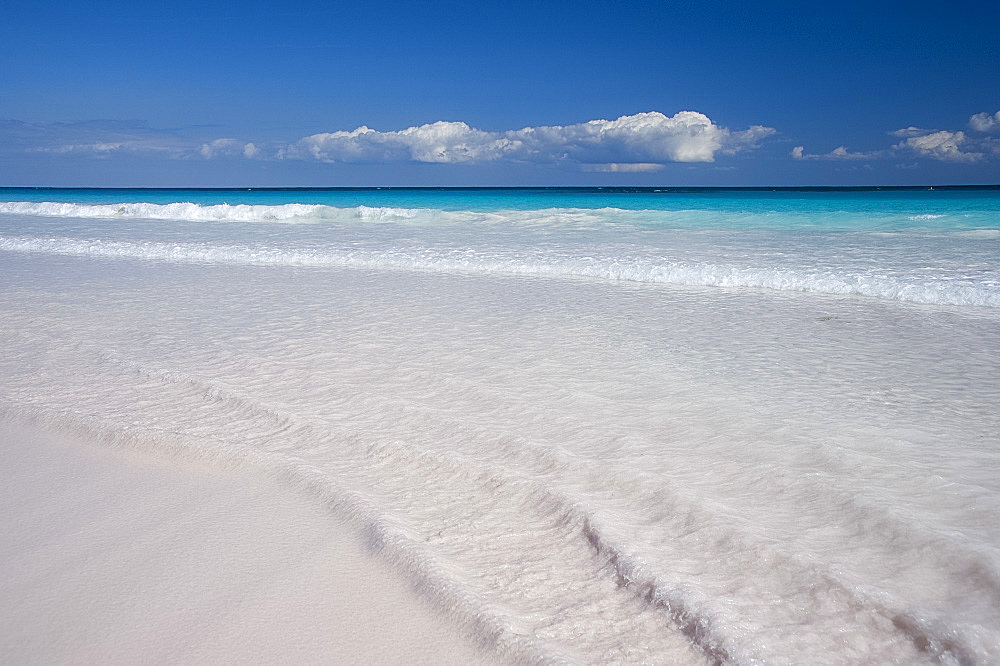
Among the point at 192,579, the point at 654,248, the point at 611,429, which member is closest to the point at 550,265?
the point at 654,248

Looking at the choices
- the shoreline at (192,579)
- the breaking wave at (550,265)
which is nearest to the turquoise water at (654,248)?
the breaking wave at (550,265)

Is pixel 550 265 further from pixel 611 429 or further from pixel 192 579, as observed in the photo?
pixel 192 579

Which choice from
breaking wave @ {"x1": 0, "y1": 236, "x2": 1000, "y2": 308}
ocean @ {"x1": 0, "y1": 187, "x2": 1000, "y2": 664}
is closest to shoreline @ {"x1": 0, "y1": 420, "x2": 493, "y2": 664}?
ocean @ {"x1": 0, "y1": 187, "x2": 1000, "y2": 664}

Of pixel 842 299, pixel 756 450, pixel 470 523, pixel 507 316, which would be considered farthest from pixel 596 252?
pixel 470 523

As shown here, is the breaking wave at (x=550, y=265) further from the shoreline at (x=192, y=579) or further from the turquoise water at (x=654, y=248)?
the shoreline at (x=192, y=579)

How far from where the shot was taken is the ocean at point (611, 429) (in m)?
2.17

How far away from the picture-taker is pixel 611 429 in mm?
3641

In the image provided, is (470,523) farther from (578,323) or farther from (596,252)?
(596,252)

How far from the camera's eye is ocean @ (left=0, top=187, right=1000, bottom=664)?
7.11 feet

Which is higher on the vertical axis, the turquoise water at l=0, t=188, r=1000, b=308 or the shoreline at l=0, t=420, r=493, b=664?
the turquoise water at l=0, t=188, r=1000, b=308

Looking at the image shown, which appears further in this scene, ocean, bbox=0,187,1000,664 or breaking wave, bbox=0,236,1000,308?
breaking wave, bbox=0,236,1000,308

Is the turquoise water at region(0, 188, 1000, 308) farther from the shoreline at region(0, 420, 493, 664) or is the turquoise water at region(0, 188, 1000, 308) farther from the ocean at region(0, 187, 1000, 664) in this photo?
the shoreline at region(0, 420, 493, 664)

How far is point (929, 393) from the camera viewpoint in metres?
4.23

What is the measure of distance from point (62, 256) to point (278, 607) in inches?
515
